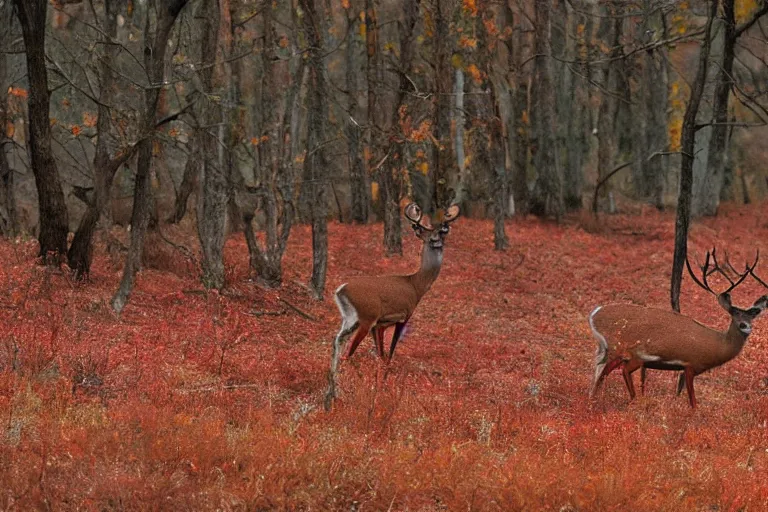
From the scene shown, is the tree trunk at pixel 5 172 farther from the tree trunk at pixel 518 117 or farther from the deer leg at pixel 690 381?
the tree trunk at pixel 518 117

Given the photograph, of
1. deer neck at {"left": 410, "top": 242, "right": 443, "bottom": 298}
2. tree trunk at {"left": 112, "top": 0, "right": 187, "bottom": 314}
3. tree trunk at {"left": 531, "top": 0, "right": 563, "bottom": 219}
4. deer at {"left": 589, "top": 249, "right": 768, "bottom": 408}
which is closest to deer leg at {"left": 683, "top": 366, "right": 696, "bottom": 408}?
deer at {"left": 589, "top": 249, "right": 768, "bottom": 408}

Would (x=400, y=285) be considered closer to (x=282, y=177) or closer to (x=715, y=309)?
(x=282, y=177)

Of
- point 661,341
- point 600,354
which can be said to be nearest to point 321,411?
point 600,354

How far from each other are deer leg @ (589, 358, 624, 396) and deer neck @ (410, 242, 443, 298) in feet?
8.10

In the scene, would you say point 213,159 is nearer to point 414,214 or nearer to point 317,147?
point 317,147

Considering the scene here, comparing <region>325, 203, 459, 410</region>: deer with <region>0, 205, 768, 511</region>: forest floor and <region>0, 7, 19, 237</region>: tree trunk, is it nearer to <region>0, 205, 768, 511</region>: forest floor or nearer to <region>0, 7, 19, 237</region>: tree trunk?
<region>0, 205, 768, 511</region>: forest floor

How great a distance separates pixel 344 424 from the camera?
27.3 ft

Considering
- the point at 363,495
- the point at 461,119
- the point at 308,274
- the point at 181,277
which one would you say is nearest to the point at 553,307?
the point at 308,274

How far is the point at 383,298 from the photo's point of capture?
11148 millimetres

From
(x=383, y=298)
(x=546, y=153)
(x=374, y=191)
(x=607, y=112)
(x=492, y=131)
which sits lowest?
(x=383, y=298)

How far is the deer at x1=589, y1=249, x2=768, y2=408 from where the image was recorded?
10.9 meters

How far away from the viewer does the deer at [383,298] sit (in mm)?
10828

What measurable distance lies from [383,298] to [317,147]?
314 inches

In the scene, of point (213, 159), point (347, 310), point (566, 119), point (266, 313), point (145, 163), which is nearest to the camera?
point (347, 310)
